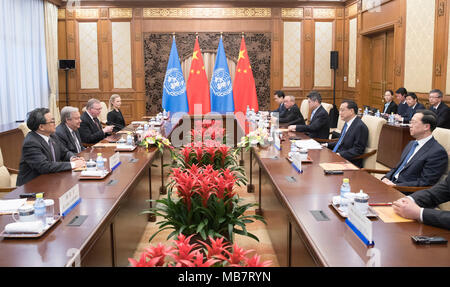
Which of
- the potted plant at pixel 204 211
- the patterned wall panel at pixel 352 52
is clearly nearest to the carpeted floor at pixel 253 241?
the potted plant at pixel 204 211

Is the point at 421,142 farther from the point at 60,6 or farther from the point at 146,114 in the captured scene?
the point at 60,6

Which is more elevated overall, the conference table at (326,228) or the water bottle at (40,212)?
the water bottle at (40,212)

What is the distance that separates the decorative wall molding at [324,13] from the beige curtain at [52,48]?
5.89 meters

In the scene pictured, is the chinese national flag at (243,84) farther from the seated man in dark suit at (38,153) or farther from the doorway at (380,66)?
the seated man in dark suit at (38,153)

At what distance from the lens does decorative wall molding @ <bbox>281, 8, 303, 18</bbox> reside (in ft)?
31.4

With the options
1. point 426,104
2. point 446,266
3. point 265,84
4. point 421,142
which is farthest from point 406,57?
point 446,266

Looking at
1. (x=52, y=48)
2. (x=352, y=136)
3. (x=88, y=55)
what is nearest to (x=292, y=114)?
(x=352, y=136)

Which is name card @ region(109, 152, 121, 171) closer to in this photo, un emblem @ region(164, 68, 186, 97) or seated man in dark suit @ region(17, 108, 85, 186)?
seated man in dark suit @ region(17, 108, 85, 186)

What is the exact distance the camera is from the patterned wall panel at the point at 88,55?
9469 millimetres

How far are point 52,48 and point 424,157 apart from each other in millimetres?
8197

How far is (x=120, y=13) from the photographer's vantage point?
30.8 ft

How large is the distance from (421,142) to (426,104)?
13.6 ft

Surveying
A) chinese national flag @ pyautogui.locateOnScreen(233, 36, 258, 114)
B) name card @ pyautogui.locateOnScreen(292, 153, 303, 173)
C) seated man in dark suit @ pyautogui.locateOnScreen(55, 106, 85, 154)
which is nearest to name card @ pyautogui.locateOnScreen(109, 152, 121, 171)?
seated man in dark suit @ pyautogui.locateOnScreen(55, 106, 85, 154)

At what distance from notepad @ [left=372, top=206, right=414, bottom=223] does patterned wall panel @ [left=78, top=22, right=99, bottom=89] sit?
28.1 feet
